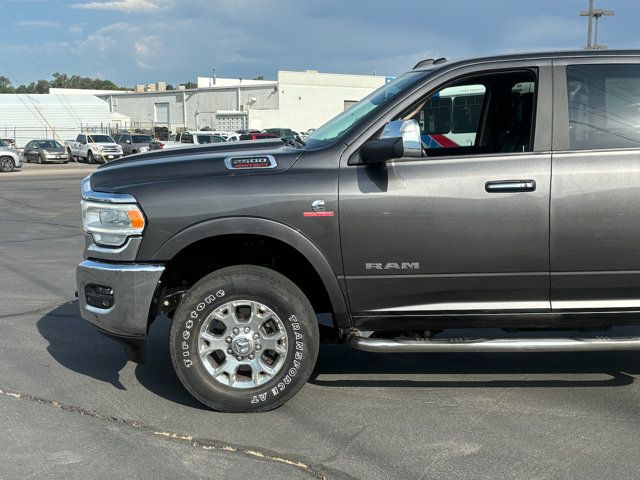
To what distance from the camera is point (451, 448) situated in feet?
12.5

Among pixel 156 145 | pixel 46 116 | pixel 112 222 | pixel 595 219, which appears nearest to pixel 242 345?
pixel 112 222

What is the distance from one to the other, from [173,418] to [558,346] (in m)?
2.42

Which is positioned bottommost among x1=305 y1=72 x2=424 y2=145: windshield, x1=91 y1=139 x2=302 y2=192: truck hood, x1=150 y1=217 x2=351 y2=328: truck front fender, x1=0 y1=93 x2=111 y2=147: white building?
x1=150 y1=217 x2=351 y2=328: truck front fender

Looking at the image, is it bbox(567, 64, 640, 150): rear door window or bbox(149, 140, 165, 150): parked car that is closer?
bbox(567, 64, 640, 150): rear door window

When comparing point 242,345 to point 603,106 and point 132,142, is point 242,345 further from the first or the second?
point 132,142

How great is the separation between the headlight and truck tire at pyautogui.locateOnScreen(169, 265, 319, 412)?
52 centimetres

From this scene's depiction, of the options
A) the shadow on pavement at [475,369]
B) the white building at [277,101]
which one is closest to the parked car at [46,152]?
the white building at [277,101]

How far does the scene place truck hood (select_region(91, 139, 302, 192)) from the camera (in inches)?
165

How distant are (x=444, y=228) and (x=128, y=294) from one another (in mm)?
1964

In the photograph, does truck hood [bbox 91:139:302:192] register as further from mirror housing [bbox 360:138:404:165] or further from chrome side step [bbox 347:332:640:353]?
chrome side step [bbox 347:332:640:353]

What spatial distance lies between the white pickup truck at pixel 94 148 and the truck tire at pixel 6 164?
629cm

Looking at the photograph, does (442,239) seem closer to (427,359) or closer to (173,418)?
(427,359)

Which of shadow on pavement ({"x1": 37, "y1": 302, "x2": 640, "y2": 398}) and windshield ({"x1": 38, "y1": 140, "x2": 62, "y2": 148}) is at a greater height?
windshield ({"x1": 38, "y1": 140, "x2": 62, "y2": 148})


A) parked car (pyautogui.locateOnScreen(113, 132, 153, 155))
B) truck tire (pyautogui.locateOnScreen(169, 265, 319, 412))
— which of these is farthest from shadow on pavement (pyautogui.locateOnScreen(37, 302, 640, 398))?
parked car (pyautogui.locateOnScreen(113, 132, 153, 155))
